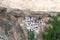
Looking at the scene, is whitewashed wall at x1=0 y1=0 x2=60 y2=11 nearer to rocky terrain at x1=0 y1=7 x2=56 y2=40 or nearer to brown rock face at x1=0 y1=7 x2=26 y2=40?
rocky terrain at x1=0 y1=7 x2=56 y2=40

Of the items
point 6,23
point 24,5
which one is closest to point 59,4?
point 24,5

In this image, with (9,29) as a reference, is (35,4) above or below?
above

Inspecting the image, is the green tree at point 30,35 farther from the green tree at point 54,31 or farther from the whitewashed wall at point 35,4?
the green tree at point 54,31

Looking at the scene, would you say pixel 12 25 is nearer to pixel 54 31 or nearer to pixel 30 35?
pixel 30 35

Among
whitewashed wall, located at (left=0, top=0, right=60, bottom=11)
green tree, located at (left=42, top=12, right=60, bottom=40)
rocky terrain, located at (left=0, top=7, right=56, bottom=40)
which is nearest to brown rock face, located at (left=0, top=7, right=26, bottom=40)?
rocky terrain, located at (left=0, top=7, right=56, bottom=40)

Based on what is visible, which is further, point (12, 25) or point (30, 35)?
point (30, 35)

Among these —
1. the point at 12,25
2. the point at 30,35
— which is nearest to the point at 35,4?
the point at 30,35

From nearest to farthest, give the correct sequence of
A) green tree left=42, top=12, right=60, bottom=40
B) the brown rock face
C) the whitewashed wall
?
green tree left=42, top=12, right=60, bottom=40 → the brown rock face → the whitewashed wall

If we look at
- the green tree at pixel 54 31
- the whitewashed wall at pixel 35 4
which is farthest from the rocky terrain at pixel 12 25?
the green tree at pixel 54 31
